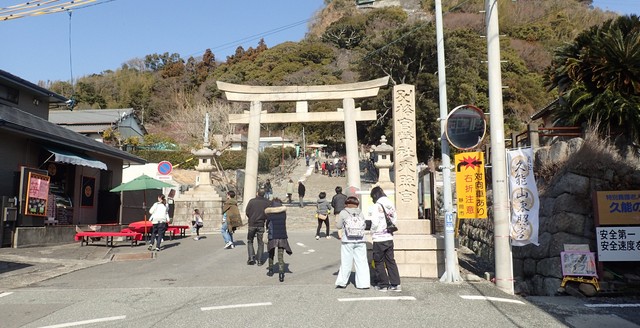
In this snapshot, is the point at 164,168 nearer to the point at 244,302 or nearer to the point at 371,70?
the point at 244,302

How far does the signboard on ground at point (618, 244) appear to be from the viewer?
9000mm

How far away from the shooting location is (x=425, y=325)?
5.82 meters

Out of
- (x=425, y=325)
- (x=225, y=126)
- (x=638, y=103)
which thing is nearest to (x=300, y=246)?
(x=425, y=325)

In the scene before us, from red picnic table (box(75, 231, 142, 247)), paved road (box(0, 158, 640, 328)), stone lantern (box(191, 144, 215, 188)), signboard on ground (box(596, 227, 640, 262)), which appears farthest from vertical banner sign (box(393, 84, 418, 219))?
stone lantern (box(191, 144, 215, 188))

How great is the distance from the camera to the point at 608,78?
43.1 ft

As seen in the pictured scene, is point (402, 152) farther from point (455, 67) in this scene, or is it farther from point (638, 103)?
point (455, 67)

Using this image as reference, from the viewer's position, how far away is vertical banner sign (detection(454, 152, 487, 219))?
882 centimetres

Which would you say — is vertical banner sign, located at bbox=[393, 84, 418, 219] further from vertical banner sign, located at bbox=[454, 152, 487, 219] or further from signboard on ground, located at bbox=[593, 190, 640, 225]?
signboard on ground, located at bbox=[593, 190, 640, 225]

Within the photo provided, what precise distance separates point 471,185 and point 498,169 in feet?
2.03

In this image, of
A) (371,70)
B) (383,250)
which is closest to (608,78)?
(383,250)

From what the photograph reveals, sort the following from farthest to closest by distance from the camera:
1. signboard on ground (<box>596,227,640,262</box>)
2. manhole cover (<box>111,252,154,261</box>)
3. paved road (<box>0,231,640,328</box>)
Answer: manhole cover (<box>111,252,154,261</box>) → signboard on ground (<box>596,227,640,262</box>) → paved road (<box>0,231,640,328</box>)

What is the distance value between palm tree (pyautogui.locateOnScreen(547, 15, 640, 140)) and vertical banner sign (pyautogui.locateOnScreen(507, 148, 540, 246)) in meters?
5.78

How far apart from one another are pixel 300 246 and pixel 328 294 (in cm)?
715

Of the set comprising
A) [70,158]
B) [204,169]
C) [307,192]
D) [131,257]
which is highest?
[204,169]
